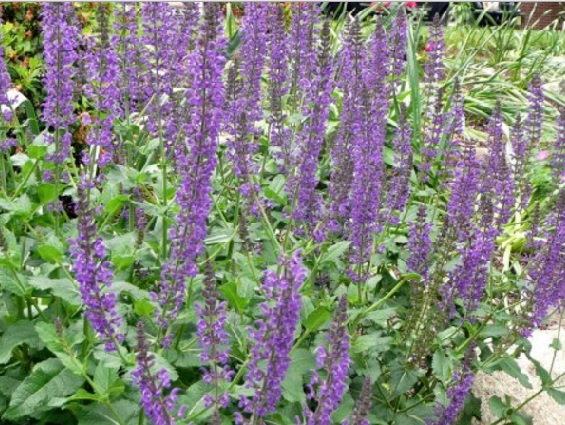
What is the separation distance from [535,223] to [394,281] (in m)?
0.87

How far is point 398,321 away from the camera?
4598 millimetres

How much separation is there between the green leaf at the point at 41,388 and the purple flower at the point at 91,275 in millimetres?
436

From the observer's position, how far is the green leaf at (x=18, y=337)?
3.42 metres

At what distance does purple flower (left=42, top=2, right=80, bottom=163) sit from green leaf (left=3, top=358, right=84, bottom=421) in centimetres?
93

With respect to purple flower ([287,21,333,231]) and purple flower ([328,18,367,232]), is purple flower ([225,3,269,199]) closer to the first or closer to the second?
purple flower ([287,21,333,231])

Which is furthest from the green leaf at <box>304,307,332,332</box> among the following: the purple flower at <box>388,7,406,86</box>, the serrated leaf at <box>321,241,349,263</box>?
the purple flower at <box>388,7,406,86</box>

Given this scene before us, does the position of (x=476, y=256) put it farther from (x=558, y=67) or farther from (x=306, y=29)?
(x=558, y=67)

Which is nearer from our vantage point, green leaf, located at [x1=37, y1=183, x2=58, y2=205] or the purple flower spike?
the purple flower spike

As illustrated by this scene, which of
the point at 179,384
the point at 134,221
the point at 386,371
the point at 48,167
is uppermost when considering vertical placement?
the point at 48,167

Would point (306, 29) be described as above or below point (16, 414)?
above

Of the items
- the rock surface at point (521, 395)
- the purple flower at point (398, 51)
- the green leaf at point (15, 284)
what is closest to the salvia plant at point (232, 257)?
the green leaf at point (15, 284)

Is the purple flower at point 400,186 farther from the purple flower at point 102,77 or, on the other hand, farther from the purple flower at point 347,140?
the purple flower at point 102,77

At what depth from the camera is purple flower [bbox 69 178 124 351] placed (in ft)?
8.64

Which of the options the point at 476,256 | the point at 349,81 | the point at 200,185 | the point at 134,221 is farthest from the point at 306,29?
the point at 200,185
